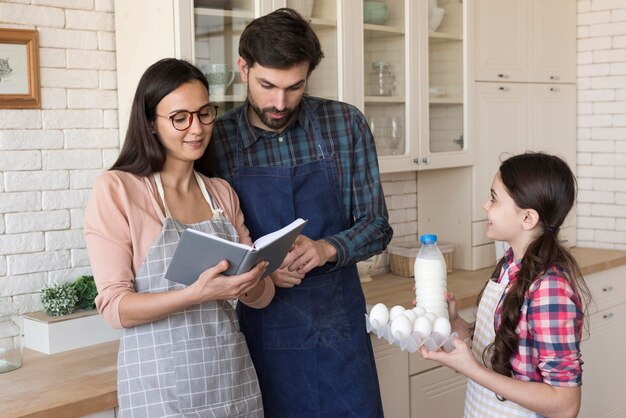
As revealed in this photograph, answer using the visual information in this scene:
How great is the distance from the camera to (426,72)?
3805 mm

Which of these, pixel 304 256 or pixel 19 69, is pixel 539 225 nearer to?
pixel 304 256

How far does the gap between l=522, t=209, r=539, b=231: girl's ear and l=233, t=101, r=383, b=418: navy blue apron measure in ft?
2.12

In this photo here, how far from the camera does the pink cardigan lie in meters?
1.99

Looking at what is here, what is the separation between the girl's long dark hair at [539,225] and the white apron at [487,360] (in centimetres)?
6

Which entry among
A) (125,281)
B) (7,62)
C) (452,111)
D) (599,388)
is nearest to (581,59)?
(452,111)

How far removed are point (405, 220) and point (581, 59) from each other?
4.82 ft

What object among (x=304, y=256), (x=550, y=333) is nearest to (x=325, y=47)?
(x=304, y=256)

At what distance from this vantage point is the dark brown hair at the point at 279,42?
2.31 m

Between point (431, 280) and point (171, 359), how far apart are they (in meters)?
0.73

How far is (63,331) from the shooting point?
2.68 metres

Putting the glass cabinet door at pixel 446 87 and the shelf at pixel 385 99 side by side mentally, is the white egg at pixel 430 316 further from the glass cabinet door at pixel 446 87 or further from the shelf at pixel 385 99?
the glass cabinet door at pixel 446 87

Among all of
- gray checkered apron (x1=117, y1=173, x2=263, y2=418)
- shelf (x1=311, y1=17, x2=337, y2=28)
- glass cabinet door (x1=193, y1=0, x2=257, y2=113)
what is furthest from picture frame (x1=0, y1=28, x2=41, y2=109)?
shelf (x1=311, y1=17, x2=337, y2=28)

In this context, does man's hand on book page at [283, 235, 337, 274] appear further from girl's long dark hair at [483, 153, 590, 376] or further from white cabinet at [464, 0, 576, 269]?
white cabinet at [464, 0, 576, 269]

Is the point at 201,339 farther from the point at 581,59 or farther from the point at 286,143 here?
the point at 581,59
